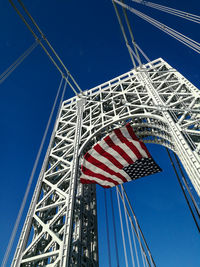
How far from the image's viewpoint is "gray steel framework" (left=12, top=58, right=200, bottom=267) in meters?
7.00

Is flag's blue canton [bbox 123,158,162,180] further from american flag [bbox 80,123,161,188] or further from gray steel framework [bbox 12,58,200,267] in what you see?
gray steel framework [bbox 12,58,200,267]

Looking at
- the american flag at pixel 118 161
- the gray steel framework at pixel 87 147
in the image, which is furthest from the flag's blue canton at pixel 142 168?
the gray steel framework at pixel 87 147

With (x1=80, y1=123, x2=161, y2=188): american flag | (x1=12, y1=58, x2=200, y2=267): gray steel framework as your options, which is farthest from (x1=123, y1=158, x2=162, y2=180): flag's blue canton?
(x1=12, y1=58, x2=200, y2=267): gray steel framework

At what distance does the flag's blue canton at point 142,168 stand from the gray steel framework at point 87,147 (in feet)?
4.14

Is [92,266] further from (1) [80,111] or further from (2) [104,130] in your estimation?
(1) [80,111]

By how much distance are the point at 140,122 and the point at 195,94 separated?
317cm

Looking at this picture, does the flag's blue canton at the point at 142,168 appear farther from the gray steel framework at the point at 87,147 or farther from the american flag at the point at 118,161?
the gray steel framework at the point at 87,147

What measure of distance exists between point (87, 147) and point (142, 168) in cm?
352

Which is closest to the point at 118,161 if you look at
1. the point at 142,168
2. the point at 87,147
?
the point at 142,168

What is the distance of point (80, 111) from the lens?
13.4 meters

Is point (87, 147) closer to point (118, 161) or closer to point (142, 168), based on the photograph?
point (118, 161)

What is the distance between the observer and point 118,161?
381 inches

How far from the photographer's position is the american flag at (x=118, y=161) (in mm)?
9359

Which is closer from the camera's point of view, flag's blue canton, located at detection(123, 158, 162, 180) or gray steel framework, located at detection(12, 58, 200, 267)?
gray steel framework, located at detection(12, 58, 200, 267)
